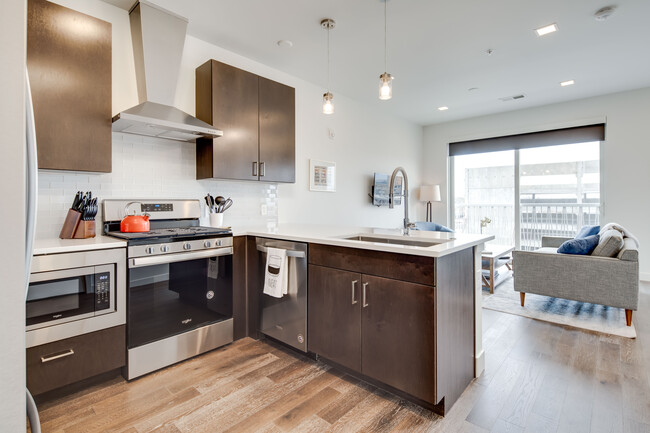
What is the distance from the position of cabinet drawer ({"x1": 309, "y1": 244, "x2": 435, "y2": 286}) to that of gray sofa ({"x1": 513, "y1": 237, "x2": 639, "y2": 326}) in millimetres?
2343

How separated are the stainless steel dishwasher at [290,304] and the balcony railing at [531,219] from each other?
3.60 m

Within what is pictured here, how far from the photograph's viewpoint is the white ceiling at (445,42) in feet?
8.56

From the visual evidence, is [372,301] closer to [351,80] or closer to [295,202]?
[295,202]

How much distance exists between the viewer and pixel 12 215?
63cm

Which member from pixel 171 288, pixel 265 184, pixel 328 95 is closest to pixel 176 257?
pixel 171 288

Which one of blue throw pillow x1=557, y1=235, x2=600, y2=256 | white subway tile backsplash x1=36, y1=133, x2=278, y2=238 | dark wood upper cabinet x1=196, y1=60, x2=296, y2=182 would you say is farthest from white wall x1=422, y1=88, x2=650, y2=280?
white subway tile backsplash x1=36, y1=133, x2=278, y2=238

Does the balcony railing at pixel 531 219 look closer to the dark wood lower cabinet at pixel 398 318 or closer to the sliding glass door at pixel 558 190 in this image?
the sliding glass door at pixel 558 190

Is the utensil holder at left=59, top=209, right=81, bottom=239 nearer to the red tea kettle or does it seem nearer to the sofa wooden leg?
the red tea kettle

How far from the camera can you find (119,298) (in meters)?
2.04

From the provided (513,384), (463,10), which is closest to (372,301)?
(513,384)

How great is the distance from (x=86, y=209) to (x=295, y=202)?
6.88ft

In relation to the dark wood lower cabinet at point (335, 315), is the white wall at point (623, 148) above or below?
above

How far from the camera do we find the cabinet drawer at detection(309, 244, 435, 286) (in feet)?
5.58

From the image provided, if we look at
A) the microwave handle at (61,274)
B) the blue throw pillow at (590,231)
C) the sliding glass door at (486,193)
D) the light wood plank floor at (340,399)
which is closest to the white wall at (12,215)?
the light wood plank floor at (340,399)
